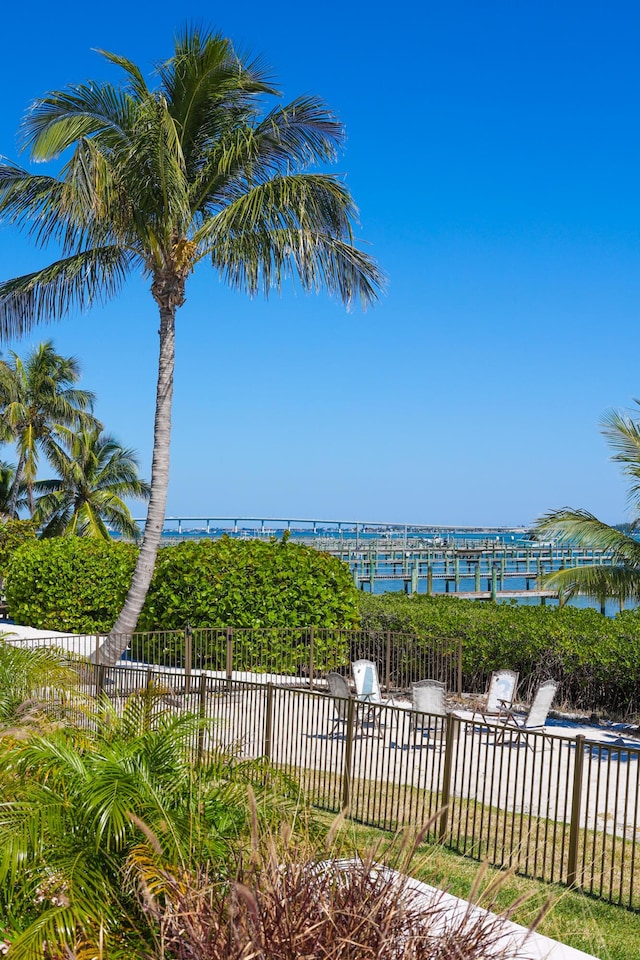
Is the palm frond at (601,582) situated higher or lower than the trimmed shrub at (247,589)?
higher

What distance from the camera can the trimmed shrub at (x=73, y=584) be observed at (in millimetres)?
20734

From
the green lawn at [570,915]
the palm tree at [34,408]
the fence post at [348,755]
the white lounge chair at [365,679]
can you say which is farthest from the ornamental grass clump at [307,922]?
the palm tree at [34,408]

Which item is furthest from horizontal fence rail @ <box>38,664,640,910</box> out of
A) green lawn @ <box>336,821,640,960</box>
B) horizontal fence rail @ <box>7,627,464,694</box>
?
horizontal fence rail @ <box>7,627,464,694</box>

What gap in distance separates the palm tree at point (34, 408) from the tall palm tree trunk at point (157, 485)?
75.6 feet

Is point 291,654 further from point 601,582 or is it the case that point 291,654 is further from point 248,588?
point 601,582

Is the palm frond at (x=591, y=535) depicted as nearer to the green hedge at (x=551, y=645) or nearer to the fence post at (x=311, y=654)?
the green hedge at (x=551, y=645)

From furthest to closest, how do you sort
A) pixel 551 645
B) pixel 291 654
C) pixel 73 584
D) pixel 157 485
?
1. pixel 73 584
2. pixel 291 654
3. pixel 157 485
4. pixel 551 645

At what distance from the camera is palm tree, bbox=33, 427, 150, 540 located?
130 feet

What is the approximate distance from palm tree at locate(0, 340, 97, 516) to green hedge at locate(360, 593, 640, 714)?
2437 centimetres

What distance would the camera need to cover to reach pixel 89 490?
4109 cm

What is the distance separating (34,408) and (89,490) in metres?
4.59

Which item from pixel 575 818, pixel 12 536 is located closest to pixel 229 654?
pixel 575 818

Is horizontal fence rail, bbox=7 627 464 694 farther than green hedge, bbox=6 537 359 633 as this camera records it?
No

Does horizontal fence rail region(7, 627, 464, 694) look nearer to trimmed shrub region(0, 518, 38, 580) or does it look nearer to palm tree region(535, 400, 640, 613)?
palm tree region(535, 400, 640, 613)
